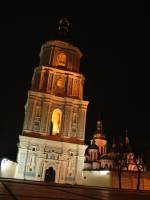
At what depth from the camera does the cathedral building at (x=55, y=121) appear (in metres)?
41.8

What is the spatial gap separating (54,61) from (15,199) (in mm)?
45539

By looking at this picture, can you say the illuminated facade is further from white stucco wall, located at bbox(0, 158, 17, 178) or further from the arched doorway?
white stucco wall, located at bbox(0, 158, 17, 178)

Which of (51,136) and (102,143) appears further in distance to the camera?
(102,143)

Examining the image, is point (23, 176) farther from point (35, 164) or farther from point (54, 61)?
point (54, 61)

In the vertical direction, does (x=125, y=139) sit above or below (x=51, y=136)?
above

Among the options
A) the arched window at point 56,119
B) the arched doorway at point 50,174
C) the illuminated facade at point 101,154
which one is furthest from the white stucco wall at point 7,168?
the illuminated facade at point 101,154

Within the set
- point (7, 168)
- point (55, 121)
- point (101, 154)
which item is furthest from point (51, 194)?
point (101, 154)

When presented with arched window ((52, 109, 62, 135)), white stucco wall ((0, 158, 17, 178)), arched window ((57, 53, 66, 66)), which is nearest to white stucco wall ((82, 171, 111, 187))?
arched window ((52, 109, 62, 135))

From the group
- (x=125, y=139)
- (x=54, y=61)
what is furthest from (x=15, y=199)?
(x=125, y=139)

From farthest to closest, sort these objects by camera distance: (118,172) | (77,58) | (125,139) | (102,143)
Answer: (102,143) < (125,139) < (77,58) < (118,172)

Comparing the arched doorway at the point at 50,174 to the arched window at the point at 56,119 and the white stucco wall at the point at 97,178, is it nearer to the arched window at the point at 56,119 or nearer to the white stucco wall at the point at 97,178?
the white stucco wall at the point at 97,178

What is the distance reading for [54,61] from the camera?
49.4m

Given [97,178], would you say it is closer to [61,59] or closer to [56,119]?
[56,119]

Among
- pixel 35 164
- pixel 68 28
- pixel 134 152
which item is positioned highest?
pixel 68 28
